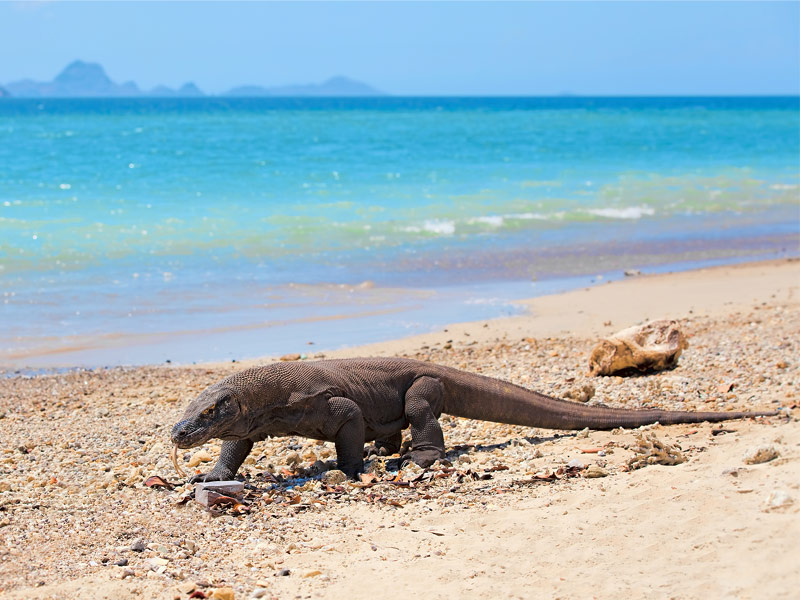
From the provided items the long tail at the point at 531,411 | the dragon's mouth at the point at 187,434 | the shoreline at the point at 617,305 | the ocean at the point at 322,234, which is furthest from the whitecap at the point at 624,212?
the dragon's mouth at the point at 187,434

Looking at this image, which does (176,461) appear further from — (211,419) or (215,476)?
(211,419)

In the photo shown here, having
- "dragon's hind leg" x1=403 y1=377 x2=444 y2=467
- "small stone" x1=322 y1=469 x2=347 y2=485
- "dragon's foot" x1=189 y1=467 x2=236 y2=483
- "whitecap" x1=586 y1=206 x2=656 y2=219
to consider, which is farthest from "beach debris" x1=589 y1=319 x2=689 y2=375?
"whitecap" x1=586 y1=206 x2=656 y2=219

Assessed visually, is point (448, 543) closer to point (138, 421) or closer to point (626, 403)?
point (626, 403)

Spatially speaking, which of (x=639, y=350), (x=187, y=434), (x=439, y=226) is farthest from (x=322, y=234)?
(x=187, y=434)

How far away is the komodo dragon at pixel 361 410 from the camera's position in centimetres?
612

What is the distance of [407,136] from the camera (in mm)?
57125

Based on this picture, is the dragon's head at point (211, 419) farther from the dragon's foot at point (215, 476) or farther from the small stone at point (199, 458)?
the small stone at point (199, 458)

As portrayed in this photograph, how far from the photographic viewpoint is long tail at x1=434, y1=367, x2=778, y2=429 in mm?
7164

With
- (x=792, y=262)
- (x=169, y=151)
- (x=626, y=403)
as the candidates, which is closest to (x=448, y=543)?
(x=626, y=403)

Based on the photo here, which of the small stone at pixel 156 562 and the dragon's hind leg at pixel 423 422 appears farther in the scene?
the dragon's hind leg at pixel 423 422

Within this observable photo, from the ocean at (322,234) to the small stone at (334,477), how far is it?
18.0 ft

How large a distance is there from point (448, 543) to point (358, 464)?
1.64 m

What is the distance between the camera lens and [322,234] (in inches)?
886

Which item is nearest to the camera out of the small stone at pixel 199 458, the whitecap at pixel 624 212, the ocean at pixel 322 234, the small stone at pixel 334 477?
the small stone at pixel 334 477
